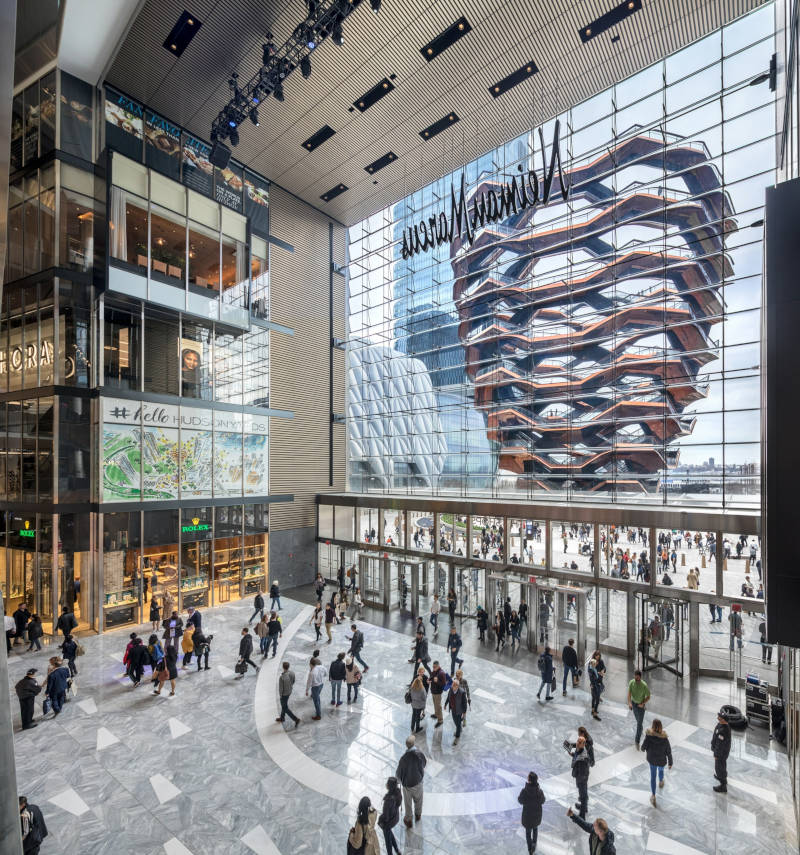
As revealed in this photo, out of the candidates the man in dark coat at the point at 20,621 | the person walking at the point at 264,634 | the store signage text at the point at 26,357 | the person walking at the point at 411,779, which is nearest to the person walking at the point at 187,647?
the person walking at the point at 264,634

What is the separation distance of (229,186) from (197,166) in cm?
140

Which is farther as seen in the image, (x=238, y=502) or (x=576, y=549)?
(x=238, y=502)

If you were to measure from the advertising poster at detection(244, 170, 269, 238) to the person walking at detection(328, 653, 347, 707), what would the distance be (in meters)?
16.5

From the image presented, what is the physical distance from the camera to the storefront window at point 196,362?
16562mm

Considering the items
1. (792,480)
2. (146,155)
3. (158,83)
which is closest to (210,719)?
(792,480)

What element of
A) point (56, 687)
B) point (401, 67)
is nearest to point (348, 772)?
point (56, 687)

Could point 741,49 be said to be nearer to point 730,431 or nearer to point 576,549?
point 730,431

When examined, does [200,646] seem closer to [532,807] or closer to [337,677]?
[337,677]

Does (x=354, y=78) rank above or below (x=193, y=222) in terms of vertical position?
above

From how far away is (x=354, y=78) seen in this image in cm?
1563

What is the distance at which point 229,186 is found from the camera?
1864 cm

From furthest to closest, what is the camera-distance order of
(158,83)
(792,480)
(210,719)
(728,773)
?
(158,83)
(210,719)
(728,773)
(792,480)

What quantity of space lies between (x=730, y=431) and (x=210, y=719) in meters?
14.4

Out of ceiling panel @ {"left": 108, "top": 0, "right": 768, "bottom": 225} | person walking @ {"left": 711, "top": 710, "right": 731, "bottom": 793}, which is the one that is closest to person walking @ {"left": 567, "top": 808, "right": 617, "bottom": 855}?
person walking @ {"left": 711, "top": 710, "right": 731, "bottom": 793}
